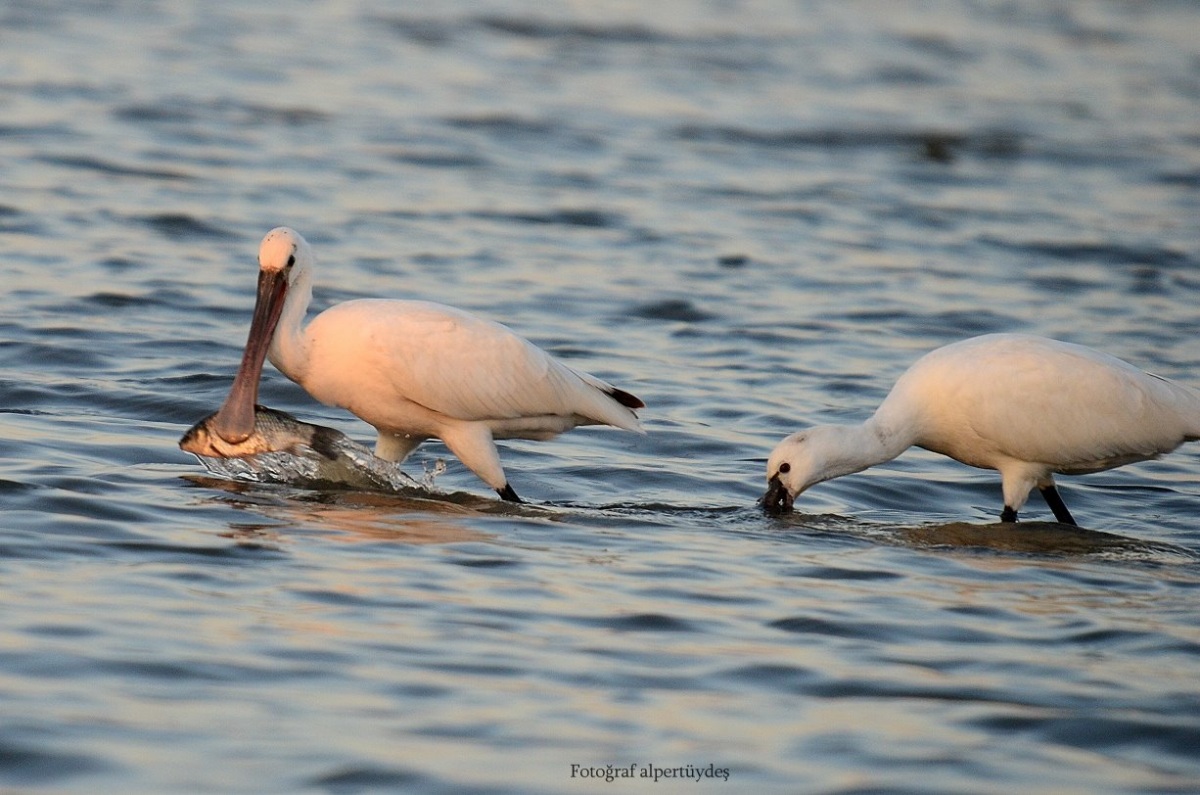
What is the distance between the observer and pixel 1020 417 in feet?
33.6

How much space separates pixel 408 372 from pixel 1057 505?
137 inches

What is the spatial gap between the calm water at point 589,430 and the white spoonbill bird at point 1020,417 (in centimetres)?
37

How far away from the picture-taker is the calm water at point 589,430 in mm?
6113

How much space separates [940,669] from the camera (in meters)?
6.96

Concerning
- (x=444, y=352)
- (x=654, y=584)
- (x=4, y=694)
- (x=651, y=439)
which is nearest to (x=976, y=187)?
(x=651, y=439)

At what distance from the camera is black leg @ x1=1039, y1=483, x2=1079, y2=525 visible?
10508 mm

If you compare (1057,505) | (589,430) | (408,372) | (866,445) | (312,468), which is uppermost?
(408,372)

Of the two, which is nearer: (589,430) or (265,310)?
(265,310)

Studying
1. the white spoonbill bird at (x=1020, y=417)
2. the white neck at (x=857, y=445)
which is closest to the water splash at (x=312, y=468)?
the white spoonbill bird at (x=1020, y=417)

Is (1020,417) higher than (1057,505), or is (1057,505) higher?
(1020,417)

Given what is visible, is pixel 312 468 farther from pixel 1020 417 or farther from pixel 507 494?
pixel 1020 417

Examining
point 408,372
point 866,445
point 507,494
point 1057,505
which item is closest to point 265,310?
point 408,372

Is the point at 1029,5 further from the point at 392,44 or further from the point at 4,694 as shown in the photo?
the point at 4,694

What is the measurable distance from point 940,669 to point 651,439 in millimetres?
4715
